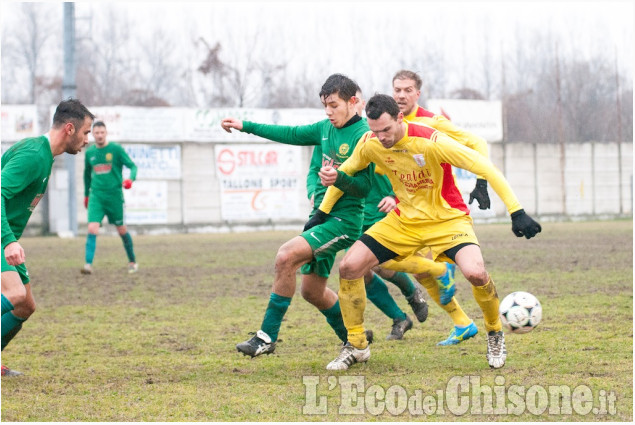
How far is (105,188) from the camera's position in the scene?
13.4 metres

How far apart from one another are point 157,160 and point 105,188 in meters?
14.4

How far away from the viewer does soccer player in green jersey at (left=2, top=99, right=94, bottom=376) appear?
17.0ft

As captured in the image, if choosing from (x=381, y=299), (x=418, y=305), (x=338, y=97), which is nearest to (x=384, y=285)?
(x=381, y=299)

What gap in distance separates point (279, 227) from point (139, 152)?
5.08 m

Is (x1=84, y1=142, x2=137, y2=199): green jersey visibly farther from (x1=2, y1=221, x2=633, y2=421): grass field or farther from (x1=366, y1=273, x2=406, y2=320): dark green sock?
(x1=366, y1=273, x2=406, y2=320): dark green sock

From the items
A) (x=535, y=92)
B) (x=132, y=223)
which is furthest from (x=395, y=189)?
(x=535, y=92)

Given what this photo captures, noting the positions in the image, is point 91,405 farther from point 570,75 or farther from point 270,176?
point 570,75

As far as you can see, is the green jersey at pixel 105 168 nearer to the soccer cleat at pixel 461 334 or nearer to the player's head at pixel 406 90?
the player's head at pixel 406 90

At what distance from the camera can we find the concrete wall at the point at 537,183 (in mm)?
27875

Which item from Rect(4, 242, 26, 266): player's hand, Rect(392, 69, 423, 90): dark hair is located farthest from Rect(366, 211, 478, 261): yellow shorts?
Rect(4, 242, 26, 266): player's hand

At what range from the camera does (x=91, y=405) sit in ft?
16.3

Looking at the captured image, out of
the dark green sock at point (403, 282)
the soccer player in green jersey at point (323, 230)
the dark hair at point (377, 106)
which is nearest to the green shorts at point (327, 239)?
the soccer player in green jersey at point (323, 230)

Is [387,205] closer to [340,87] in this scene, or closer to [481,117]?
[340,87]

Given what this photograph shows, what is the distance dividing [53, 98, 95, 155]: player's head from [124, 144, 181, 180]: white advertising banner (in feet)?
71.3
